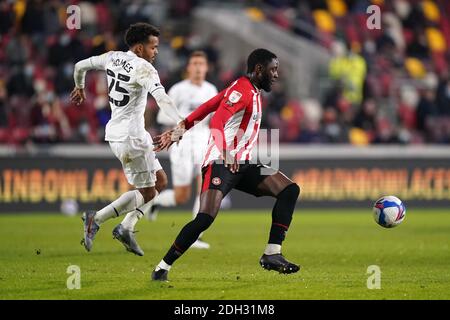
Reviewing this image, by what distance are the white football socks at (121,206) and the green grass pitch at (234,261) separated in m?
0.51

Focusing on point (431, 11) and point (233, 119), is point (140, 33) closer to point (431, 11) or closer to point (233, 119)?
point (233, 119)

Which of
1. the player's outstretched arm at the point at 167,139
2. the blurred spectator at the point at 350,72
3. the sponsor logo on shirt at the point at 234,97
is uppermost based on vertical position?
the blurred spectator at the point at 350,72

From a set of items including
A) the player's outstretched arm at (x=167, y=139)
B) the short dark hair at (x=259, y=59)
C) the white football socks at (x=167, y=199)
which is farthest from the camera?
the white football socks at (x=167, y=199)

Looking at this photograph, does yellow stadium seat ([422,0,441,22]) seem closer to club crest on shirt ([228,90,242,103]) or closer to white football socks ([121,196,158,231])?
white football socks ([121,196,158,231])

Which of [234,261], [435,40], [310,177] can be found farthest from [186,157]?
[435,40]

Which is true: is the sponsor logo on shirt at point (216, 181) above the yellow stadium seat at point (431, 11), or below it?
below

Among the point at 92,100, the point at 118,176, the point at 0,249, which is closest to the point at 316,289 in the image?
the point at 0,249

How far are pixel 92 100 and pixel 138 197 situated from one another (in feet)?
32.2

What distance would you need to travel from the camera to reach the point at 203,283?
8633 millimetres

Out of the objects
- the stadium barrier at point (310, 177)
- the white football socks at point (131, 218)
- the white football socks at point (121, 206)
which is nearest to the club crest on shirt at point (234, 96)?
the white football socks at point (121, 206)

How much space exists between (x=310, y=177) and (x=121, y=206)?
986 cm

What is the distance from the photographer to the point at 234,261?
1077 cm

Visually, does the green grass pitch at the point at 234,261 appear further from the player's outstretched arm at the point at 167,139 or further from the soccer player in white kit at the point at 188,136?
the player's outstretched arm at the point at 167,139

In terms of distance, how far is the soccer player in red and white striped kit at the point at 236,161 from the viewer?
28.0 ft
